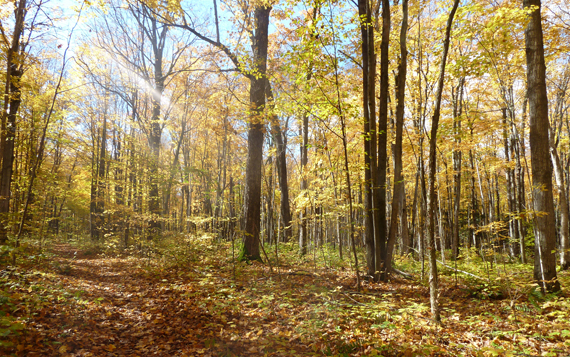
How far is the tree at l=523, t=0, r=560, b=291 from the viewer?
5051 mm

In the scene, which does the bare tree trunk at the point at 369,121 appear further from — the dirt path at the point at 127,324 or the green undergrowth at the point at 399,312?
the dirt path at the point at 127,324

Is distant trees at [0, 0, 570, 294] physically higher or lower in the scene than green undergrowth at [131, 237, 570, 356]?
higher

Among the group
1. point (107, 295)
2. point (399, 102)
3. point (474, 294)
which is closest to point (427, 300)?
point (474, 294)

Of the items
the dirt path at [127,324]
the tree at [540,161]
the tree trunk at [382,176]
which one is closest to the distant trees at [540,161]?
the tree at [540,161]

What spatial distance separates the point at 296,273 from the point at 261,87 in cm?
576

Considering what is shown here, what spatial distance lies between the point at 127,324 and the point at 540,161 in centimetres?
816

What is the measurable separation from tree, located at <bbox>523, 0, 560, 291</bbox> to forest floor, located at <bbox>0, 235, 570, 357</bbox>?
23.3 inches

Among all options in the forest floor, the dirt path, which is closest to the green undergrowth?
the forest floor

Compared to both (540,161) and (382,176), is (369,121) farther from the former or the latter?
(540,161)

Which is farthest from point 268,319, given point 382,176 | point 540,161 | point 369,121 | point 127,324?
point 540,161

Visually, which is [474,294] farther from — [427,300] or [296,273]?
[296,273]

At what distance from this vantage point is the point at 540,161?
516 cm

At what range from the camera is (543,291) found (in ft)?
16.2

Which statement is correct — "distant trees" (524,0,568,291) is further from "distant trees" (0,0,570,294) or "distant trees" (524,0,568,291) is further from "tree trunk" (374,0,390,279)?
"tree trunk" (374,0,390,279)
